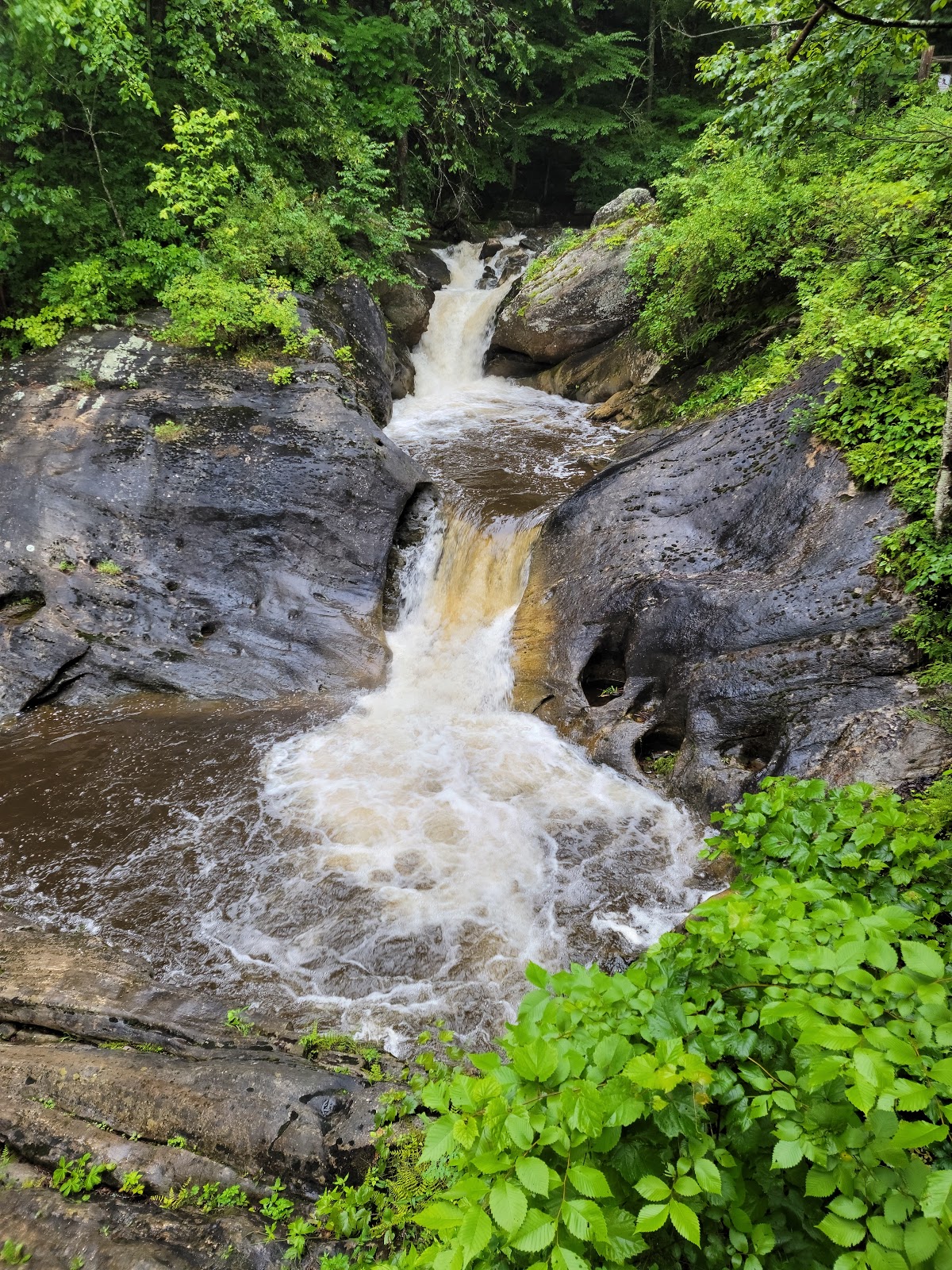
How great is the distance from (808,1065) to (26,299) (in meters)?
11.9

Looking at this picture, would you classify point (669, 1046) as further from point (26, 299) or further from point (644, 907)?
point (26, 299)

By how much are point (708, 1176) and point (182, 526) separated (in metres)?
8.44

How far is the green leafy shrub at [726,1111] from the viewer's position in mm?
1174

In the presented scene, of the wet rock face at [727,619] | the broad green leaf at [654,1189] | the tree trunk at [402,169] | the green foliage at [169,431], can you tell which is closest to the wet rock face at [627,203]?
the tree trunk at [402,169]

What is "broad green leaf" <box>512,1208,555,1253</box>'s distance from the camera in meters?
1.20

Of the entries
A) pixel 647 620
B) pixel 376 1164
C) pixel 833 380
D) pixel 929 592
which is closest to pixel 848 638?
pixel 929 592

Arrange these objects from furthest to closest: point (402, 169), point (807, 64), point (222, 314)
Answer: point (402, 169), point (222, 314), point (807, 64)

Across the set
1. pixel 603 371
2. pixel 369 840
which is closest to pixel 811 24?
pixel 369 840

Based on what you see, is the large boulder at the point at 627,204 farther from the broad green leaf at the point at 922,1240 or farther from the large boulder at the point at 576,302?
the broad green leaf at the point at 922,1240

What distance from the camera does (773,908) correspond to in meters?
1.73

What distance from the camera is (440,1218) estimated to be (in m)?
1.25

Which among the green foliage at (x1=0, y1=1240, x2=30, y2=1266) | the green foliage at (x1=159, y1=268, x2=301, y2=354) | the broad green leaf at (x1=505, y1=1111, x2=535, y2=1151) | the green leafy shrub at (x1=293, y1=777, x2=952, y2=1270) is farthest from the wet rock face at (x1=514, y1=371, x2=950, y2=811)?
the green foliage at (x1=159, y1=268, x2=301, y2=354)

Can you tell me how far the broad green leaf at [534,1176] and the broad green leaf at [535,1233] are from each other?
0.24 feet

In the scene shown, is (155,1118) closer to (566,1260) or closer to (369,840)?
(566,1260)
